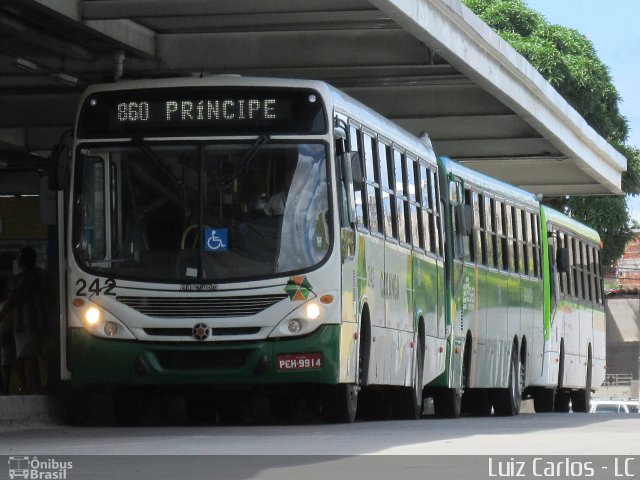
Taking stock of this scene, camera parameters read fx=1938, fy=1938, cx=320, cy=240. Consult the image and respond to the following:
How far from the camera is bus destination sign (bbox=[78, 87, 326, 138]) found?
1767cm

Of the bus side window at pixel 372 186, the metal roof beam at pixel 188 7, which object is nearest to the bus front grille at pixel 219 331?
the bus side window at pixel 372 186

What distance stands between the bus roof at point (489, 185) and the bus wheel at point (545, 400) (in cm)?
373

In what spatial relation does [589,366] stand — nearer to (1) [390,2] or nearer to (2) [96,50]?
(2) [96,50]

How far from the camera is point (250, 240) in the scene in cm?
1738

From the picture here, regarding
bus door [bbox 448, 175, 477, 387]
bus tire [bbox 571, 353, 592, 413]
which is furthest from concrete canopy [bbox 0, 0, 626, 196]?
bus tire [bbox 571, 353, 592, 413]

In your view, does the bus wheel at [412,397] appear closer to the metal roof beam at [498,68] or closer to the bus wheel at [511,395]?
the metal roof beam at [498,68]

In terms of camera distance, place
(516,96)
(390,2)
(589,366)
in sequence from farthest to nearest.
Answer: (589,366), (516,96), (390,2)

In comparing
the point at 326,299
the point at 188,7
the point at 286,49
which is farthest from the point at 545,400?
the point at 326,299

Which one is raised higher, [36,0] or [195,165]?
[36,0]

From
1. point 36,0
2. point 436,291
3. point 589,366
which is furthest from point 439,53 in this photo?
point 589,366

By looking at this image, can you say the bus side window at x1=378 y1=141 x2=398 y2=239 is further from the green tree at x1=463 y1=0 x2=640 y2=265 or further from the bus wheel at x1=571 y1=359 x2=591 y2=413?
the green tree at x1=463 y1=0 x2=640 y2=265

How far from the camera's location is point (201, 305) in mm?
17328

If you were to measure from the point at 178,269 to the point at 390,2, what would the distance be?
4.31 meters

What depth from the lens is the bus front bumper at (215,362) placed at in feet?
56.7
